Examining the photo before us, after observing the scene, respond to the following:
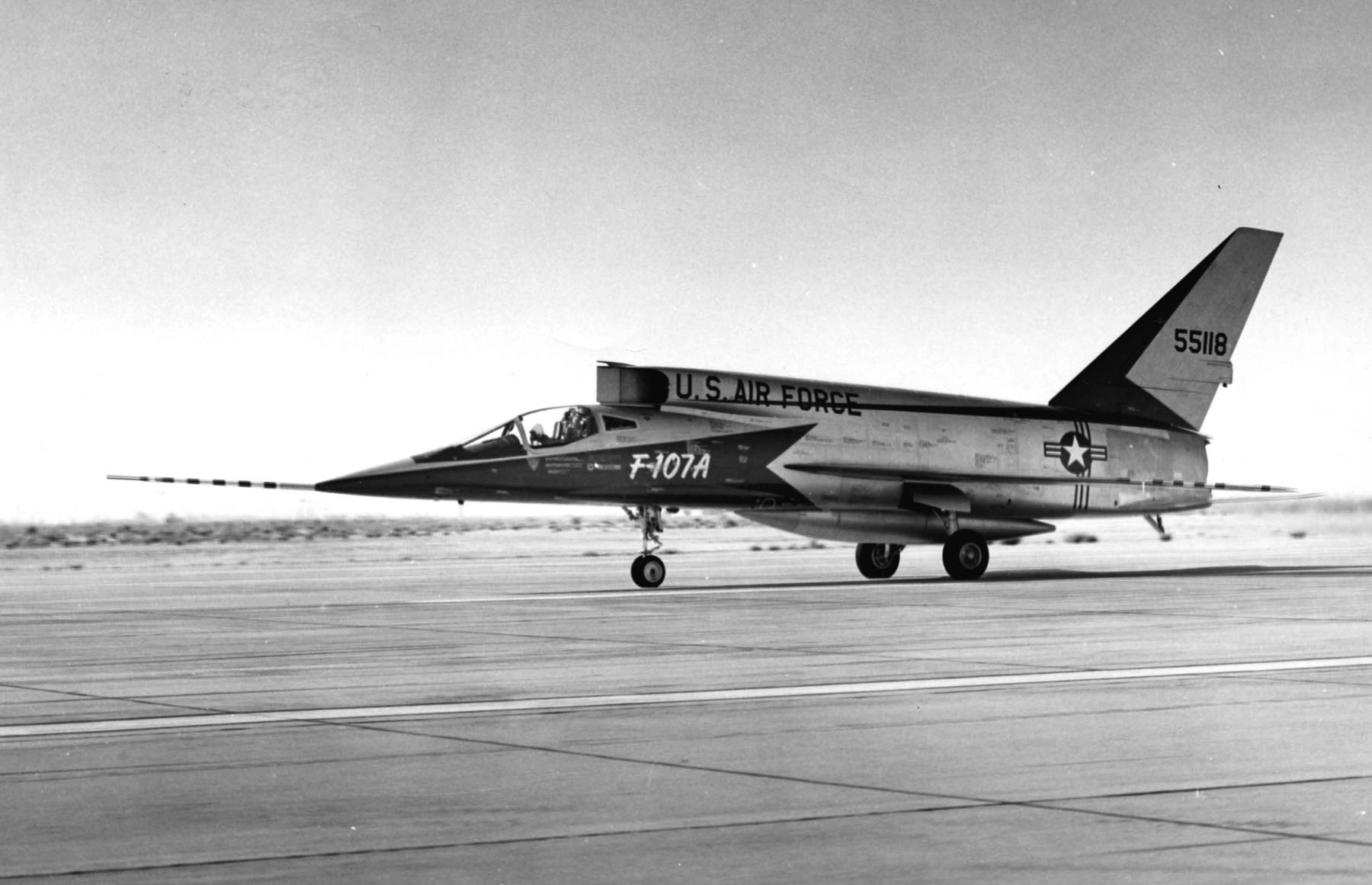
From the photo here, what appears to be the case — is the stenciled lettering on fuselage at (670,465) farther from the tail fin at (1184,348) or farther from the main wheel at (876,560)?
the tail fin at (1184,348)

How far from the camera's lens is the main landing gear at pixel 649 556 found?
24109mm

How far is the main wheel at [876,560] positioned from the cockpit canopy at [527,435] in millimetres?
5676

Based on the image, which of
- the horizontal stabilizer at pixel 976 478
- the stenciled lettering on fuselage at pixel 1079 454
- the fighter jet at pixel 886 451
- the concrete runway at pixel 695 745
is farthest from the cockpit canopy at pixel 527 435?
the stenciled lettering on fuselage at pixel 1079 454

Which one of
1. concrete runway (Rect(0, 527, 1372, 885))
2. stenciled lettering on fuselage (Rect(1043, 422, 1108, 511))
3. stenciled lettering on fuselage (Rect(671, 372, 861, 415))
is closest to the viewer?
concrete runway (Rect(0, 527, 1372, 885))

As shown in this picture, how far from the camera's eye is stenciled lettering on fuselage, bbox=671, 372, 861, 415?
26047mm

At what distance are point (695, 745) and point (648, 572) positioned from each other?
15.9 m

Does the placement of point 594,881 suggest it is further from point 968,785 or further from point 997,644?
point 997,644

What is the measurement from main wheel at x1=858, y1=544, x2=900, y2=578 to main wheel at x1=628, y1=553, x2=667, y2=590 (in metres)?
4.98

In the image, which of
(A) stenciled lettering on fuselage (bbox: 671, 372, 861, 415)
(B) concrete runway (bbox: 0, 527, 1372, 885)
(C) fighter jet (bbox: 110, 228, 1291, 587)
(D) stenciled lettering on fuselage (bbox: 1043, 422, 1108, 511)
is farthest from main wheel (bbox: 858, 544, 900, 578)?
(B) concrete runway (bbox: 0, 527, 1372, 885)

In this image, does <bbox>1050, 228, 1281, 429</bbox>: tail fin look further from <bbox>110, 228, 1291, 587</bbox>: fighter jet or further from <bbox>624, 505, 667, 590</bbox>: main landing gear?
<bbox>624, 505, 667, 590</bbox>: main landing gear

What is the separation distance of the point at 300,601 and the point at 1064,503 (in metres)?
13.7

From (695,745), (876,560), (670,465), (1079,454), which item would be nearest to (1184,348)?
(1079,454)

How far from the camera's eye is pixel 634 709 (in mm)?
9641

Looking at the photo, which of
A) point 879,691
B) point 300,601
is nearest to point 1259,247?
point 300,601
